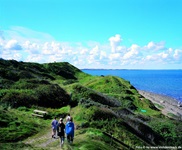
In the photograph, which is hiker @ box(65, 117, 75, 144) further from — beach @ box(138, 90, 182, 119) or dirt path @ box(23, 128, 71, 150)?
beach @ box(138, 90, 182, 119)

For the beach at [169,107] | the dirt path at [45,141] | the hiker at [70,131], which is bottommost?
the beach at [169,107]

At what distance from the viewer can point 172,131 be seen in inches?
1448

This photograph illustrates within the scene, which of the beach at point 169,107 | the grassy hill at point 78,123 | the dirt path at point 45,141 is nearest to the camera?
the dirt path at point 45,141

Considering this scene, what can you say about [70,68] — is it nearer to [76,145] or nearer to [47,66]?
[47,66]

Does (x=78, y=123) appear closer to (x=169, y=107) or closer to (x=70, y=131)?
(x=70, y=131)

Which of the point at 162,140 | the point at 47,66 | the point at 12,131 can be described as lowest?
the point at 162,140

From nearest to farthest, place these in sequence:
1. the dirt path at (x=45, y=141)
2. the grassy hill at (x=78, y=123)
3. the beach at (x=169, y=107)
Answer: the dirt path at (x=45, y=141) → the grassy hill at (x=78, y=123) → the beach at (x=169, y=107)

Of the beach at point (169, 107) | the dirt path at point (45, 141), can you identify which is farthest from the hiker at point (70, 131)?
the beach at point (169, 107)

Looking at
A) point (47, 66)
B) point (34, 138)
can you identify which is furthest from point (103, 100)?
point (47, 66)

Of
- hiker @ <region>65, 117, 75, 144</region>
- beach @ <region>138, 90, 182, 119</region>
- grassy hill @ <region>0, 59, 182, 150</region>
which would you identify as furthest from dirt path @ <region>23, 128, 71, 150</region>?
beach @ <region>138, 90, 182, 119</region>

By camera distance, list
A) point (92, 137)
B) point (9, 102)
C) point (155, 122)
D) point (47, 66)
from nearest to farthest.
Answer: point (92, 137)
point (9, 102)
point (155, 122)
point (47, 66)

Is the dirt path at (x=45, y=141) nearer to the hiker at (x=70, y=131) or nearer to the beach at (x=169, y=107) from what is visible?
the hiker at (x=70, y=131)

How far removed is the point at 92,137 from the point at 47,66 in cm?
11064

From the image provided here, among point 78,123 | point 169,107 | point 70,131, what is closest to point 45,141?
point 70,131
